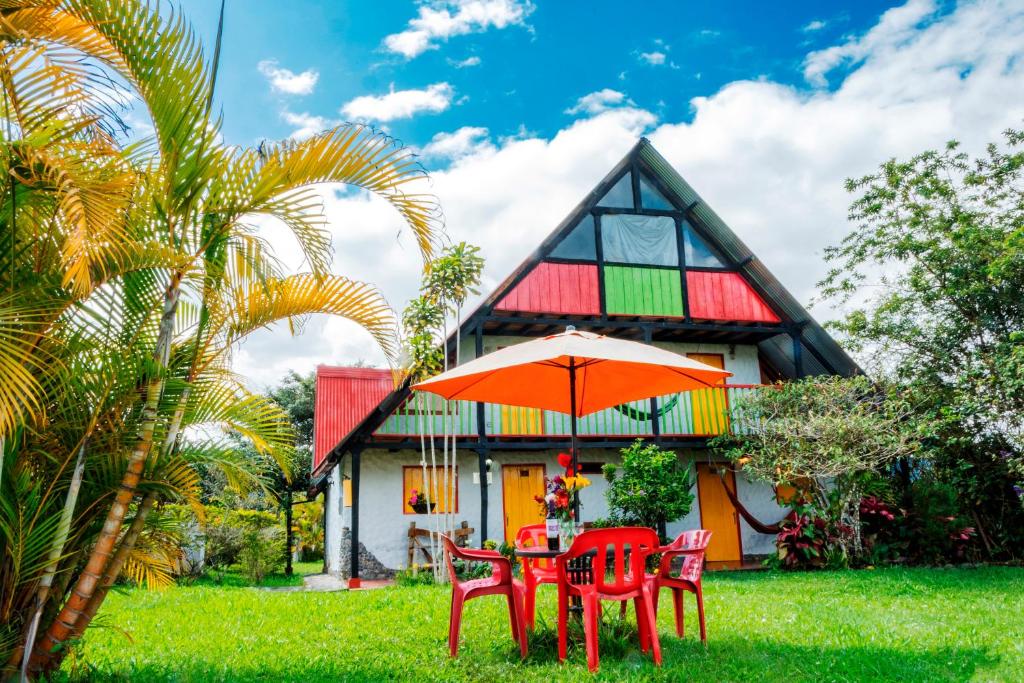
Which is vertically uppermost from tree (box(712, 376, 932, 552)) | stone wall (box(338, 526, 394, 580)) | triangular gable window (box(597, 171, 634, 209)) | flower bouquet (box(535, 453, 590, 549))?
triangular gable window (box(597, 171, 634, 209))

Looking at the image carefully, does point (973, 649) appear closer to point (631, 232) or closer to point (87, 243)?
point (87, 243)

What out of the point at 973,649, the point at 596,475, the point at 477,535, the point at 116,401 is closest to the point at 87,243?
the point at 116,401

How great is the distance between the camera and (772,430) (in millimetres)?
11805

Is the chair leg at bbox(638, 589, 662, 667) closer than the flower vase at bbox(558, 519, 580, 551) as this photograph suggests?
Yes

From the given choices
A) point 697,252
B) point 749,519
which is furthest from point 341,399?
point 749,519

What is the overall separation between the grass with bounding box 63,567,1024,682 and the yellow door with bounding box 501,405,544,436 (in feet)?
13.4

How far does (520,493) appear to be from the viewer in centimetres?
1338

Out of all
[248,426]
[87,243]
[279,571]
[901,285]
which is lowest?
[279,571]

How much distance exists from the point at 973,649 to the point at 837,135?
21.1 feet

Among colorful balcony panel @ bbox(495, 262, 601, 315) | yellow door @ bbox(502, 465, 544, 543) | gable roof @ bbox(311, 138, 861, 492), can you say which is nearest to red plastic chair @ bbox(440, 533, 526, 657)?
gable roof @ bbox(311, 138, 861, 492)

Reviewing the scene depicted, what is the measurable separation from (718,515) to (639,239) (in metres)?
5.51

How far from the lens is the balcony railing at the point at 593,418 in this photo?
1208 cm

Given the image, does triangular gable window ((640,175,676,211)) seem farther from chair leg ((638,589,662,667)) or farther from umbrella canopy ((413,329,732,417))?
chair leg ((638,589,662,667))

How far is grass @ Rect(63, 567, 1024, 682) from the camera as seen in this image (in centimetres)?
465
